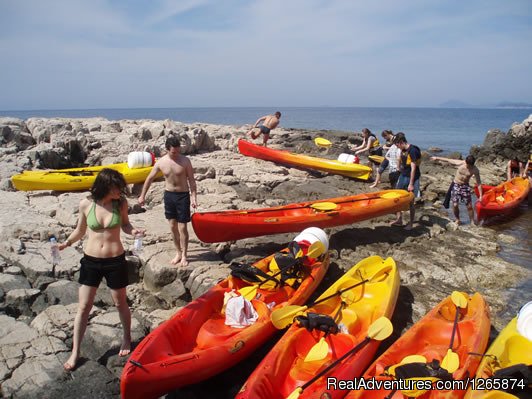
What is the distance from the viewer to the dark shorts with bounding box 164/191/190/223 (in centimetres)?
525

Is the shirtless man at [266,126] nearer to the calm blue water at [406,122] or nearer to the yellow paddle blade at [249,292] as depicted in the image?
the yellow paddle blade at [249,292]

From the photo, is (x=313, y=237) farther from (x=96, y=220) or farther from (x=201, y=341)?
(x=96, y=220)

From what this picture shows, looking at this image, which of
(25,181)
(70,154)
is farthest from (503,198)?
(70,154)

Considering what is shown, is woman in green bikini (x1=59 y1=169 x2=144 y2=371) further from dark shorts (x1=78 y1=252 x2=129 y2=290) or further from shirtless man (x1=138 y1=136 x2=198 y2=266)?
shirtless man (x1=138 y1=136 x2=198 y2=266)

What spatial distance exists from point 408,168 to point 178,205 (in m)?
4.78

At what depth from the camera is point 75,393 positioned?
3369mm

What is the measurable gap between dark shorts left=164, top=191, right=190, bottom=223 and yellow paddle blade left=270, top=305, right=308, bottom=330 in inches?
78.6

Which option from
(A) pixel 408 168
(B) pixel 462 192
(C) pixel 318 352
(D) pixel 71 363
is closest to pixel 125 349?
(D) pixel 71 363

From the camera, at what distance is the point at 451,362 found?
138 inches

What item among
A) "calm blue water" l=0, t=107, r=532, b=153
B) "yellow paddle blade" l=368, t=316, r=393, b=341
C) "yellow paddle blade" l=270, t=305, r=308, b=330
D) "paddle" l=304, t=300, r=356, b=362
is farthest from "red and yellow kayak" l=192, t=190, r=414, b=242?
"calm blue water" l=0, t=107, r=532, b=153

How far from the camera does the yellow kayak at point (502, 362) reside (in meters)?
3.10

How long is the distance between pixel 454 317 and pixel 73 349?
13.3 ft

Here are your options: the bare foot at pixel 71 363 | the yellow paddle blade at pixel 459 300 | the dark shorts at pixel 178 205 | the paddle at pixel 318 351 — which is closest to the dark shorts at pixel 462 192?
the yellow paddle blade at pixel 459 300

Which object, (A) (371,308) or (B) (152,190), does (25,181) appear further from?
(A) (371,308)
